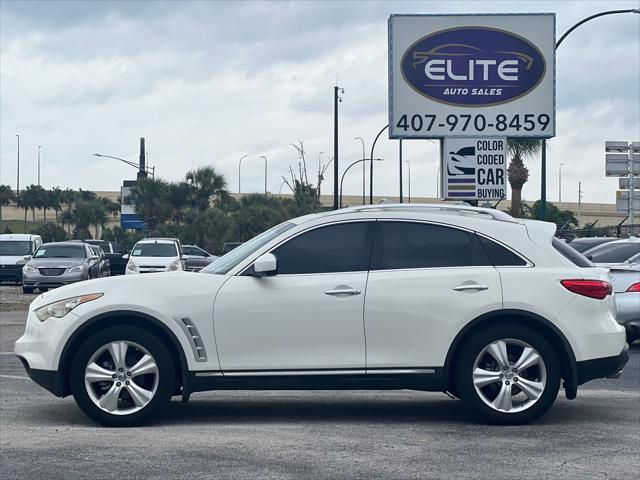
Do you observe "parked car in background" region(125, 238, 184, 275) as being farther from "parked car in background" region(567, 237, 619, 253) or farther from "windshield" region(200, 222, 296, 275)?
"windshield" region(200, 222, 296, 275)

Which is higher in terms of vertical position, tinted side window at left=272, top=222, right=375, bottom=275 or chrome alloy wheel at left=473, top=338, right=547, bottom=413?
tinted side window at left=272, top=222, right=375, bottom=275

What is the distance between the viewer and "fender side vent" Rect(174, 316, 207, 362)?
26.6 feet

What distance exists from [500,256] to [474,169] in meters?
15.3

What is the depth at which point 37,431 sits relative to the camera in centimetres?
788

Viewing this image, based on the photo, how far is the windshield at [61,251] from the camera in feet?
102

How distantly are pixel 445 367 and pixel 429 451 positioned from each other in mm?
1121

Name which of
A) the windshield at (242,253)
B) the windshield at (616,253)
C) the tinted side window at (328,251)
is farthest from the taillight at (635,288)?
the windshield at (242,253)

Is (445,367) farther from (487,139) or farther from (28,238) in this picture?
(28,238)

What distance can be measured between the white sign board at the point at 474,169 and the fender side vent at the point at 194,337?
15.1 m

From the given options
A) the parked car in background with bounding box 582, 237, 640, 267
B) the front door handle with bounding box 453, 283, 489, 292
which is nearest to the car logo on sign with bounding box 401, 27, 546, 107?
the parked car in background with bounding box 582, 237, 640, 267

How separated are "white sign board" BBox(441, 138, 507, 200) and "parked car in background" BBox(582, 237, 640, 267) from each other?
651cm

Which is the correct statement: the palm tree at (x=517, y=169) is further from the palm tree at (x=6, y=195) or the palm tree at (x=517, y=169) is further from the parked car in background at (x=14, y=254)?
the palm tree at (x=6, y=195)

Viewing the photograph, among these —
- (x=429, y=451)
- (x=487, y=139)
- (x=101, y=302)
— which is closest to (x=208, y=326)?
(x=101, y=302)

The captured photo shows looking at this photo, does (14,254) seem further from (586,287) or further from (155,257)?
(586,287)
